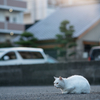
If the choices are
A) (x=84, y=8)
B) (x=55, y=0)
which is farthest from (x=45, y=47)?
(x=55, y=0)

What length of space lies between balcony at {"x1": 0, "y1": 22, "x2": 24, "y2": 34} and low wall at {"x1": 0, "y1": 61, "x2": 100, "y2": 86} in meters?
19.8

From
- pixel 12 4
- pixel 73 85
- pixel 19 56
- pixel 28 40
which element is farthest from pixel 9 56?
pixel 12 4

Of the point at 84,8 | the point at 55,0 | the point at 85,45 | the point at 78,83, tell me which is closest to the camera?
the point at 78,83

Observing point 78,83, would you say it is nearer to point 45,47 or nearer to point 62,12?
point 45,47

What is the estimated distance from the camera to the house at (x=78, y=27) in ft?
92.8

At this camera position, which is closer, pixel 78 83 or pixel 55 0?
pixel 78 83

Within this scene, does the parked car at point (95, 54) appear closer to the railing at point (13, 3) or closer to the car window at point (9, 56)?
the car window at point (9, 56)

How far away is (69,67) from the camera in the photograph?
530 inches

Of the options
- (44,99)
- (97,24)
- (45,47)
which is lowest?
(45,47)

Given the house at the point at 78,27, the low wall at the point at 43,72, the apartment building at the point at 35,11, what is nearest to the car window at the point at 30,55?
the low wall at the point at 43,72

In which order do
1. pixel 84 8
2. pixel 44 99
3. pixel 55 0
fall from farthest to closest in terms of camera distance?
pixel 55 0, pixel 84 8, pixel 44 99

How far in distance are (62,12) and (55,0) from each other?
22412 millimetres

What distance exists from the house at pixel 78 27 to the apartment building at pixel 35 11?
56.4ft

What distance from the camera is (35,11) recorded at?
53.3m
